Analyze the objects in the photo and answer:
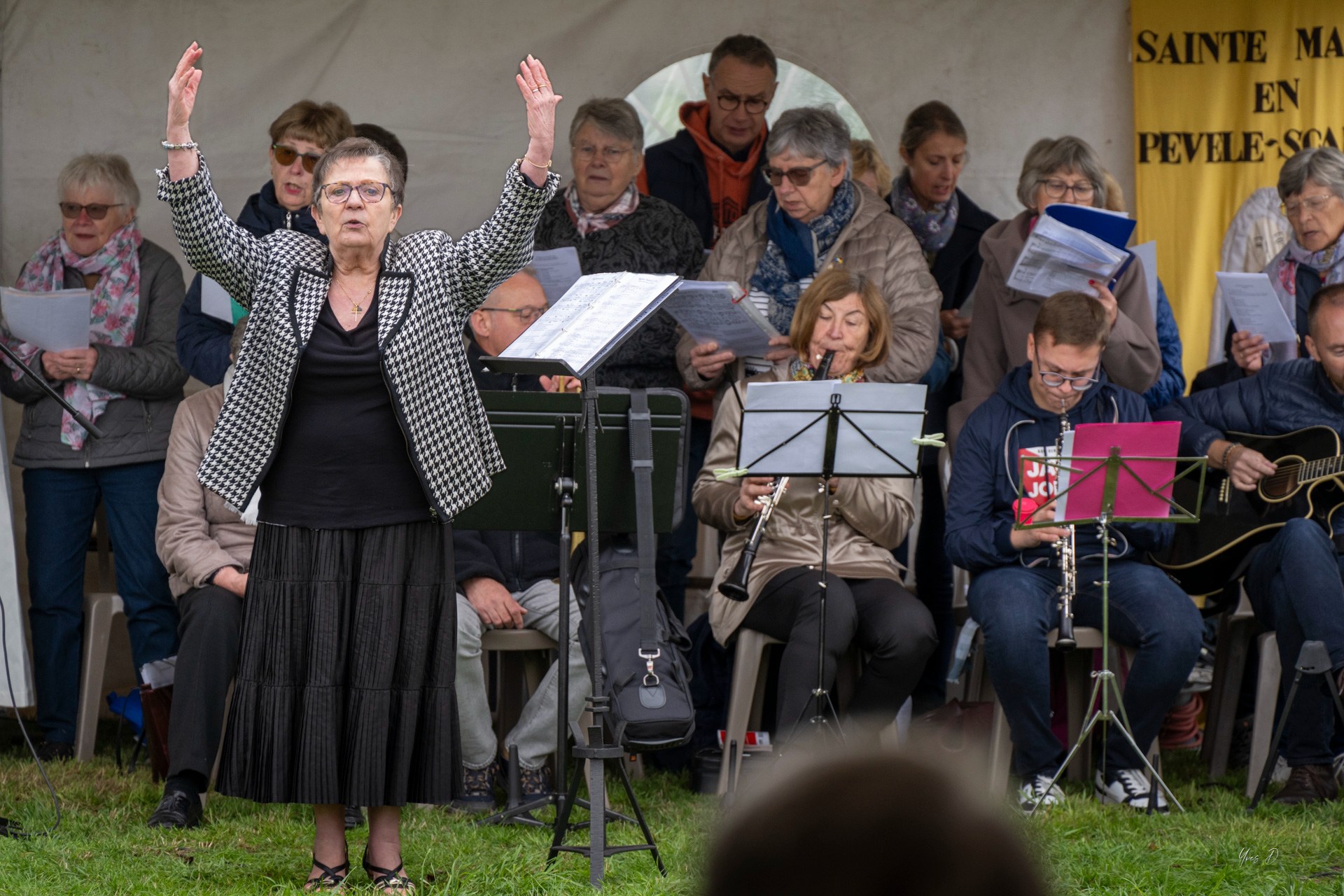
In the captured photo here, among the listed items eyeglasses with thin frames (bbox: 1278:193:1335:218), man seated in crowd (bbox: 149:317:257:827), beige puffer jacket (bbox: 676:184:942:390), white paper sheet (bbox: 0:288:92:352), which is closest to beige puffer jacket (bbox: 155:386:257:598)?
man seated in crowd (bbox: 149:317:257:827)

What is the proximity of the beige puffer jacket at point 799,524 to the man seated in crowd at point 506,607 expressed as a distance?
51cm

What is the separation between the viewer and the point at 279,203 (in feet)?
16.3

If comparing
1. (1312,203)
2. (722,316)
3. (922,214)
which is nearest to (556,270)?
(722,316)

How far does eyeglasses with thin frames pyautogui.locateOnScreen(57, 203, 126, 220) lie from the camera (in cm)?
523

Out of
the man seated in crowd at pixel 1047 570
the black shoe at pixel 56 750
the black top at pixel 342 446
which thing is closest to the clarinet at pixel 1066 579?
the man seated in crowd at pixel 1047 570

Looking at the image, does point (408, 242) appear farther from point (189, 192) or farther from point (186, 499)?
point (186, 499)

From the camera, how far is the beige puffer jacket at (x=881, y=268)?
16.1 ft

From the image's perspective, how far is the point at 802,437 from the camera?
4113 millimetres

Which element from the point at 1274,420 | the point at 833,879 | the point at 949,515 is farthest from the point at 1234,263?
the point at 833,879

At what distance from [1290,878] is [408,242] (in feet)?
8.18

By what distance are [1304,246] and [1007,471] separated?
1469 mm

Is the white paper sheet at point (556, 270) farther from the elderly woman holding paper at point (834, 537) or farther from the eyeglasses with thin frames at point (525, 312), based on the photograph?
the elderly woman holding paper at point (834, 537)

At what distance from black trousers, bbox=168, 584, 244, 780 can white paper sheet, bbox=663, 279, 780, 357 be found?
1.58 meters

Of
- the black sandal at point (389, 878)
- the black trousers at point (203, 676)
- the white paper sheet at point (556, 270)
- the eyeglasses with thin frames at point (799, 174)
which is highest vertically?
the eyeglasses with thin frames at point (799, 174)
